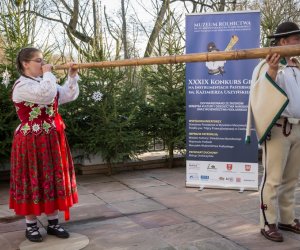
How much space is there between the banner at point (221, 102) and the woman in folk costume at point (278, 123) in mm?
1606

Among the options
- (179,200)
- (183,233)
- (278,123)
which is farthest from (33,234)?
(278,123)

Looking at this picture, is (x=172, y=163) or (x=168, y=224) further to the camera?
(x=172, y=163)

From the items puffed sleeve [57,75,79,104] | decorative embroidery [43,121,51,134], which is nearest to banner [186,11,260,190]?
puffed sleeve [57,75,79,104]

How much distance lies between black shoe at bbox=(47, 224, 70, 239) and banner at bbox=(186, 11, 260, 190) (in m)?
2.31

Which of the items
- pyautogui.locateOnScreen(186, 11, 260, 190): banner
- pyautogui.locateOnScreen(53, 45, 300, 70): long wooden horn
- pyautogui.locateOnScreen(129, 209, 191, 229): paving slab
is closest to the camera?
pyautogui.locateOnScreen(53, 45, 300, 70): long wooden horn

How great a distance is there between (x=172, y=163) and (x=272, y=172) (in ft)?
12.2

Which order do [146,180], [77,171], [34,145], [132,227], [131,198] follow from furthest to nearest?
[77,171] < [146,180] < [131,198] < [132,227] < [34,145]

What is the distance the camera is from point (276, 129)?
12.1 ft

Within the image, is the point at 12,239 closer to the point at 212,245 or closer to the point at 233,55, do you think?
the point at 212,245

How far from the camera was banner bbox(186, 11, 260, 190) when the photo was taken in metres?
5.42

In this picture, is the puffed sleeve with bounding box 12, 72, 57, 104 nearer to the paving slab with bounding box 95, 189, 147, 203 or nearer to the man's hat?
the man's hat

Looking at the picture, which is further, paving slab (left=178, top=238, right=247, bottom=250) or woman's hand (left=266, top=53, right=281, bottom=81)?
paving slab (left=178, top=238, right=247, bottom=250)

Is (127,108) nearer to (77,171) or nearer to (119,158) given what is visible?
(119,158)

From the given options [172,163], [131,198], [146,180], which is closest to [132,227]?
[131,198]
